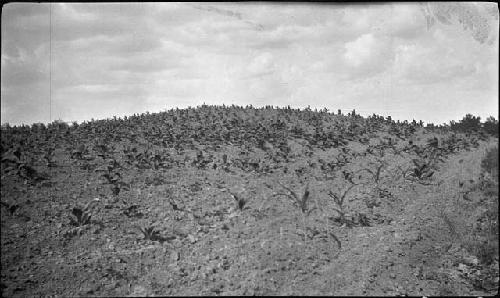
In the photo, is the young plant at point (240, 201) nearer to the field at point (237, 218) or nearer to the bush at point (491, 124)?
the field at point (237, 218)

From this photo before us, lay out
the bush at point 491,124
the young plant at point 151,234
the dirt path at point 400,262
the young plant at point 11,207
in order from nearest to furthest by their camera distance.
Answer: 1. the dirt path at point 400,262
2. the young plant at point 151,234
3. the young plant at point 11,207
4. the bush at point 491,124

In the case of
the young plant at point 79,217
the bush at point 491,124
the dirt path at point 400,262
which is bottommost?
the dirt path at point 400,262

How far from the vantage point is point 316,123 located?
17406 millimetres

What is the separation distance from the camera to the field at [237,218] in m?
6.79

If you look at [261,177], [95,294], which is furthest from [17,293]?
[261,177]

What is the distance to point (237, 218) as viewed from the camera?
27.2ft

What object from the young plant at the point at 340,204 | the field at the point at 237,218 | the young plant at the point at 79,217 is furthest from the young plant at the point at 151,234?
the young plant at the point at 340,204

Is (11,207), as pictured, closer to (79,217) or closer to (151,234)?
(79,217)

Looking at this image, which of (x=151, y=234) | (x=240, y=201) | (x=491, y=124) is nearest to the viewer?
(x=151, y=234)

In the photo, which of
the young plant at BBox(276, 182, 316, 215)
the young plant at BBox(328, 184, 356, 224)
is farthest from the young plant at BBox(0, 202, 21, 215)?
the young plant at BBox(328, 184, 356, 224)

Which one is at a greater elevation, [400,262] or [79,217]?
[79,217]

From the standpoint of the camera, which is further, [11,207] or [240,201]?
[240,201]

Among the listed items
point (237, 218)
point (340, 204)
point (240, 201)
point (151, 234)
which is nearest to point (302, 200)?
point (340, 204)

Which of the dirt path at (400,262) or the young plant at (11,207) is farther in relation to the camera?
the young plant at (11,207)
